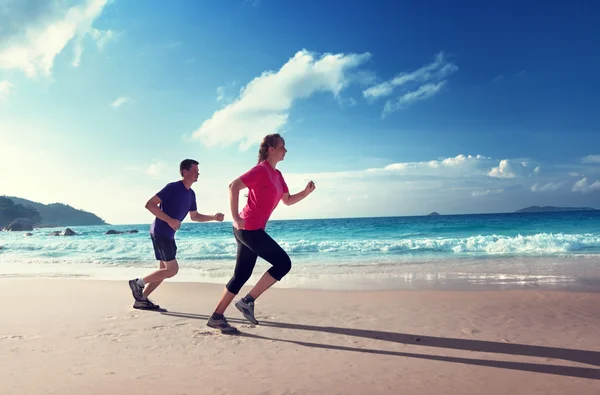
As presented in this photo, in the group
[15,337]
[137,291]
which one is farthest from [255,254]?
[15,337]

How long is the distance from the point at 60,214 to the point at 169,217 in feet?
534

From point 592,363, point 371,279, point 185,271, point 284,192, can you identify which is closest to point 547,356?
point 592,363

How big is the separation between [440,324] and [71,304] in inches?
193

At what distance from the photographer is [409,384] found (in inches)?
112

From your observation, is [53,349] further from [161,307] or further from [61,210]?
[61,210]

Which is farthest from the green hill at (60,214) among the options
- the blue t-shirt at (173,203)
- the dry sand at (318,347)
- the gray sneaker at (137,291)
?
the dry sand at (318,347)

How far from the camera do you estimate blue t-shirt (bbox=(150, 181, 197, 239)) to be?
547 centimetres

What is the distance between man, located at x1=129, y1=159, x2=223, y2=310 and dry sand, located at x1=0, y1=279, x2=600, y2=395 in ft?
1.17

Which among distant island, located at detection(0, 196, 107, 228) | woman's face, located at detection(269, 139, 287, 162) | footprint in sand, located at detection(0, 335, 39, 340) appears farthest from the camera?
distant island, located at detection(0, 196, 107, 228)

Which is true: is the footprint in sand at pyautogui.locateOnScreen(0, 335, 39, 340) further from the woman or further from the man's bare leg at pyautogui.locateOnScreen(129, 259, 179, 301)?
the woman

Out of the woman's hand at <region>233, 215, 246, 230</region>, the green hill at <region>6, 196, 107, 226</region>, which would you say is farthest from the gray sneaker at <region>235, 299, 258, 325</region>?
the green hill at <region>6, 196, 107, 226</region>

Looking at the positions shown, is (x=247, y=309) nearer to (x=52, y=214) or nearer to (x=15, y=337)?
(x=15, y=337)

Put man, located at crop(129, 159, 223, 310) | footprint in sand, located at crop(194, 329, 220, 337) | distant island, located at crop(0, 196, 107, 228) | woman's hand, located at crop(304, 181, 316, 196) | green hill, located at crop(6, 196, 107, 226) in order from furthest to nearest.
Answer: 1. green hill, located at crop(6, 196, 107, 226)
2. distant island, located at crop(0, 196, 107, 228)
3. man, located at crop(129, 159, 223, 310)
4. woman's hand, located at crop(304, 181, 316, 196)
5. footprint in sand, located at crop(194, 329, 220, 337)

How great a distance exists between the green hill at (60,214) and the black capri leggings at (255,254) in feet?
505
